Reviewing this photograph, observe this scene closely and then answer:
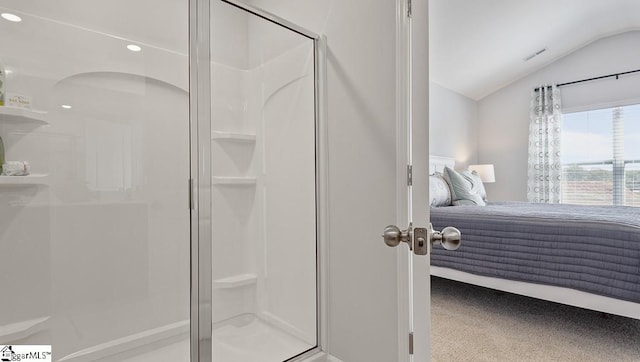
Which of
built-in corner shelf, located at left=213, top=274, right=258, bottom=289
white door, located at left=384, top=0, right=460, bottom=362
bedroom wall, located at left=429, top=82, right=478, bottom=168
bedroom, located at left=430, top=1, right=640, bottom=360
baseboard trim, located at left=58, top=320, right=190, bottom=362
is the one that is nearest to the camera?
white door, located at left=384, top=0, right=460, bottom=362

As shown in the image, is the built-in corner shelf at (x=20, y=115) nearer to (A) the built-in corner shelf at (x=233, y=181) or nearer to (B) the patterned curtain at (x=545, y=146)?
(A) the built-in corner shelf at (x=233, y=181)

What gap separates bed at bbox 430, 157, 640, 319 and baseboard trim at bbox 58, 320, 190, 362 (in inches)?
81.3

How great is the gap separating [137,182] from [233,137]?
1.56 feet

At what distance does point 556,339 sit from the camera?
6.61ft

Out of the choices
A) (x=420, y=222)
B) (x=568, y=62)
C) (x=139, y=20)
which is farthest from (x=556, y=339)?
(x=568, y=62)

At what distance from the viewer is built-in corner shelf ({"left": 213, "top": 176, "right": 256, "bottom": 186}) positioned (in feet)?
5.16

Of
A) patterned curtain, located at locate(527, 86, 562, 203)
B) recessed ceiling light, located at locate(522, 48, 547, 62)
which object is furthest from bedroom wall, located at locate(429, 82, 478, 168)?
recessed ceiling light, located at locate(522, 48, 547, 62)

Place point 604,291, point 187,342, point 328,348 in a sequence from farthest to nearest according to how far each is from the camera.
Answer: point 604,291, point 328,348, point 187,342

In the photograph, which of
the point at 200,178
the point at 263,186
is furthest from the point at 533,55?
the point at 200,178

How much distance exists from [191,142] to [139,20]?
61 cm

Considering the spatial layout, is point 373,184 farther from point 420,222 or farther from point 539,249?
point 539,249

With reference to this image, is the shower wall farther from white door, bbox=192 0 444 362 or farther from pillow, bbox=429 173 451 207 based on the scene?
pillow, bbox=429 173 451 207
